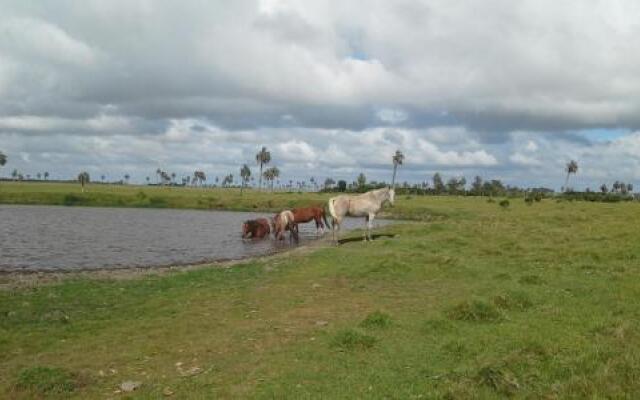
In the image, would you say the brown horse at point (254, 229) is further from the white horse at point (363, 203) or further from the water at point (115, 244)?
the white horse at point (363, 203)

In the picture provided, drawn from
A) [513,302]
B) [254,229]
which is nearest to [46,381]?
[513,302]

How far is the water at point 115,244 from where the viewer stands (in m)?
27.5

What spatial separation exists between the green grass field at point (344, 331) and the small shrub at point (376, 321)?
3 centimetres

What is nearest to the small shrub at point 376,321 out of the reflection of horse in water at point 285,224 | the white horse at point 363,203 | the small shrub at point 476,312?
the small shrub at point 476,312

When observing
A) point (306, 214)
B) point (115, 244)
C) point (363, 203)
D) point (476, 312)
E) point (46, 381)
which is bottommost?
point (115, 244)

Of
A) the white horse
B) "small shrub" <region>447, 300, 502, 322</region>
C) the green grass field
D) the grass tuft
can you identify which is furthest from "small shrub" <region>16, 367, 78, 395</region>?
the white horse

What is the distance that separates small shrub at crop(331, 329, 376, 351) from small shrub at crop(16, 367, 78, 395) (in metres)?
4.81

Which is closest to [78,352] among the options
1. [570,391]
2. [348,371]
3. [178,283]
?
[348,371]

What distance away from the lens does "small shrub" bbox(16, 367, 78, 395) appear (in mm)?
9289

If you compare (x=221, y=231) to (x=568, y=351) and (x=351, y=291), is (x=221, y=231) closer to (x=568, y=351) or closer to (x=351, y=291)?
(x=351, y=291)

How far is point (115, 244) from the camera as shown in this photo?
34812 millimetres

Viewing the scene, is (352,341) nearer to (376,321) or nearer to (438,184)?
(376,321)

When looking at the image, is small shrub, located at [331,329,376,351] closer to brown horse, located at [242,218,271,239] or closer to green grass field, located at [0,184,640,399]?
green grass field, located at [0,184,640,399]

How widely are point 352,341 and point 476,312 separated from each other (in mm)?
3313
